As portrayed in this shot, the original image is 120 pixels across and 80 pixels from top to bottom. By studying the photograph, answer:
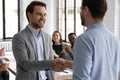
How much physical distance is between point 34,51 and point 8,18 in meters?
7.06

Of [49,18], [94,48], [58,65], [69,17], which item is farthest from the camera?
[49,18]

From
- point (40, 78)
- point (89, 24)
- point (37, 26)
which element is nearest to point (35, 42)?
point (37, 26)

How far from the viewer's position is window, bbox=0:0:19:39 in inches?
346

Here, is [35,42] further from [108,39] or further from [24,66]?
[108,39]

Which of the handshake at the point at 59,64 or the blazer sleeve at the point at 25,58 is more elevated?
the blazer sleeve at the point at 25,58

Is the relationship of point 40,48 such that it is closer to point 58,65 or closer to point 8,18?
point 58,65

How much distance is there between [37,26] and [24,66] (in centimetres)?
39

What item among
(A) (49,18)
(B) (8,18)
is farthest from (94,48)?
(A) (49,18)

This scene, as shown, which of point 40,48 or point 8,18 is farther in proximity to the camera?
point 8,18

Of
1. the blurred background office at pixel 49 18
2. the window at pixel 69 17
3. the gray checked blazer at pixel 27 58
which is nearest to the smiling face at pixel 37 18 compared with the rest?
the gray checked blazer at pixel 27 58

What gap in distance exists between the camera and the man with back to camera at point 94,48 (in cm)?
137

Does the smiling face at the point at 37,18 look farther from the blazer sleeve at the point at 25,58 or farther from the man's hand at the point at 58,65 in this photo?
the man's hand at the point at 58,65

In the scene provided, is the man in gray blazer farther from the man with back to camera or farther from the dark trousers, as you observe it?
the dark trousers

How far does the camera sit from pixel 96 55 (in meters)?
1.40
